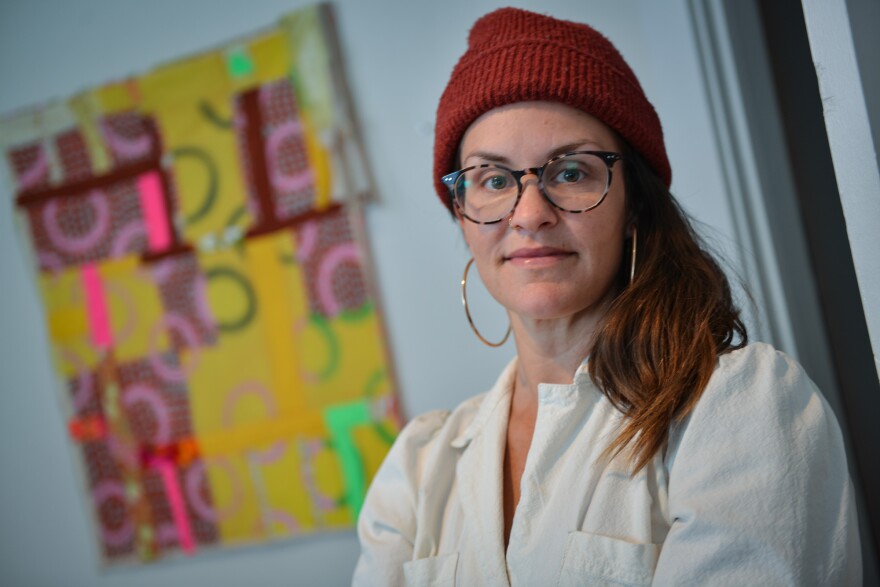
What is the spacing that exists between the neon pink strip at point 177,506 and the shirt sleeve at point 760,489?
127 cm

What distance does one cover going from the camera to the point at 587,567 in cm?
90

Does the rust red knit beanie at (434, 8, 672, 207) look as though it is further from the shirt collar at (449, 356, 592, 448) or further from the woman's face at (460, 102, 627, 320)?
the shirt collar at (449, 356, 592, 448)

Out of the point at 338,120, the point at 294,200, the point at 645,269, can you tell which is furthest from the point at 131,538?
the point at 645,269

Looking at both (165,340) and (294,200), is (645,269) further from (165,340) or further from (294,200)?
(165,340)

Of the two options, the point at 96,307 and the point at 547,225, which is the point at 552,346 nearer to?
the point at 547,225

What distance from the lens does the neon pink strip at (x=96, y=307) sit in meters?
1.80

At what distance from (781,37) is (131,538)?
175cm

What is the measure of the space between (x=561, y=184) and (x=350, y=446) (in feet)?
2.85

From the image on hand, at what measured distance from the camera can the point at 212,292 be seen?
171cm

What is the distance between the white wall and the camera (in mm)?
1350

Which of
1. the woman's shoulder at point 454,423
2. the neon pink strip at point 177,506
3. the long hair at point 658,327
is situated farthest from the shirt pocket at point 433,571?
the neon pink strip at point 177,506

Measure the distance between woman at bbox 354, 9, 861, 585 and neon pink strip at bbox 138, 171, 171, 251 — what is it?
843 millimetres

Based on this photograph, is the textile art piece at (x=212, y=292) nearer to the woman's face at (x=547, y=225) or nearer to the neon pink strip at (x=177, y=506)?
the neon pink strip at (x=177, y=506)

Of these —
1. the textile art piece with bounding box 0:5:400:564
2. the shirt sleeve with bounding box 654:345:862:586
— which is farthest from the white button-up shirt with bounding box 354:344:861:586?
the textile art piece with bounding box 0:5:400:564
